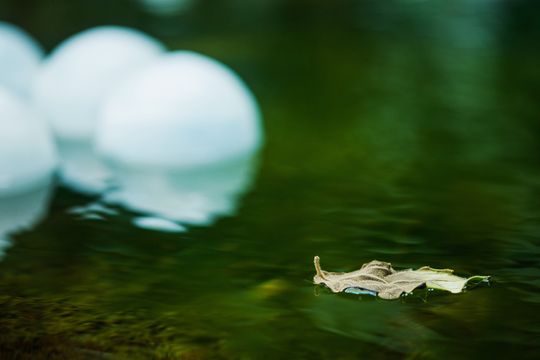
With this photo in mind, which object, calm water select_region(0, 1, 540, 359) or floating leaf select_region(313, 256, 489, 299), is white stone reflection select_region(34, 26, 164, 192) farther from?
floating leaf select_region(313, 256, 489, 299)

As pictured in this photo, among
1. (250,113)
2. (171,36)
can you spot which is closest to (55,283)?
(250,113)

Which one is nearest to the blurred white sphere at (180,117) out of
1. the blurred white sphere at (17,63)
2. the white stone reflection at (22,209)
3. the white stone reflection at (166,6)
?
the white stone reflection at (22,209)

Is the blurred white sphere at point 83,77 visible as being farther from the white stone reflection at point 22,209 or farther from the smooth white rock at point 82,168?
the white stone reflection at point 22,209

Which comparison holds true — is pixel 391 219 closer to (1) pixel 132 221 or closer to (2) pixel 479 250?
(2) pixel 479 250

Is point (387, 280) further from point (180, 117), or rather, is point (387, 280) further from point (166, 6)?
point (166, 6)

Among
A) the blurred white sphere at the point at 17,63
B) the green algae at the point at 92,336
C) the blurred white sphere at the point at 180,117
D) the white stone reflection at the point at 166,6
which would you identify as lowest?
the green algae at the point at 92,336

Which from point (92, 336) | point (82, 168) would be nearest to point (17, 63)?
point (82, 168)
